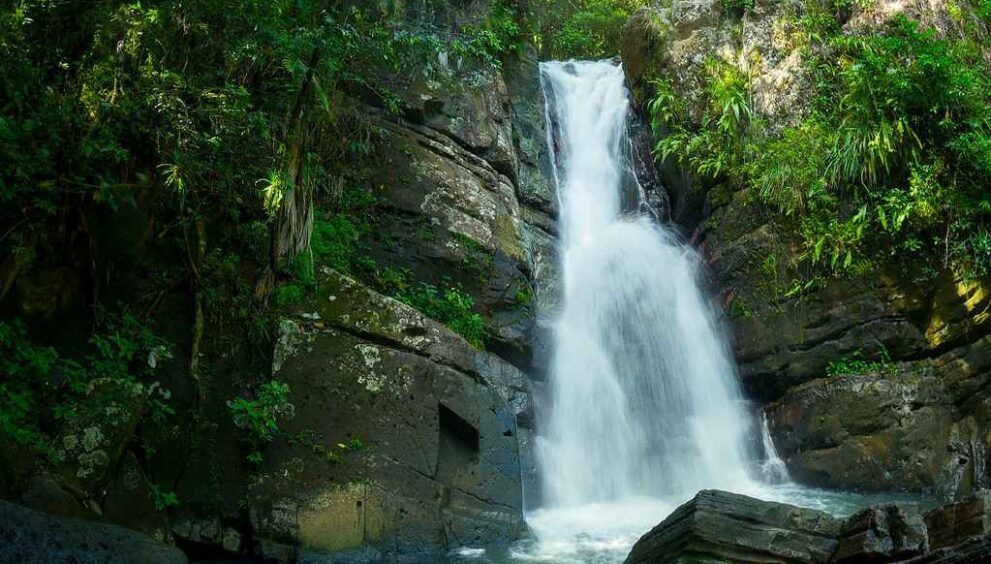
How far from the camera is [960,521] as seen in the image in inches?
185

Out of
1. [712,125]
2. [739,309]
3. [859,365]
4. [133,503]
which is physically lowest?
[133,503]

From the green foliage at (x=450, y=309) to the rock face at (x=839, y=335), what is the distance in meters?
4.34

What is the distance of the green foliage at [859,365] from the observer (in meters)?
9.67

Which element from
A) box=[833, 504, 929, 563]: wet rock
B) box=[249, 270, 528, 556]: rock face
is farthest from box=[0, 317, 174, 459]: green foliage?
box=[833, 504, 929, 563]: wet rock

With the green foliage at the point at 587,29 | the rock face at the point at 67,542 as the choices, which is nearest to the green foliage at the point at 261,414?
the rock face at the point at 67,542

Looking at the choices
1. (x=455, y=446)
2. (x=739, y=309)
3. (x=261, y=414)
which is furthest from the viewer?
(x=739, y=309)

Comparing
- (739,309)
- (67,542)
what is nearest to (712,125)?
(739,309)

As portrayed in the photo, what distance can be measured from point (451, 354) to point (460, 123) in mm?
5068

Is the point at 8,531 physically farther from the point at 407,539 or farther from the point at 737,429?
the point at 737,429

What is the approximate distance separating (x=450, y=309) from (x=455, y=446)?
6.92ft

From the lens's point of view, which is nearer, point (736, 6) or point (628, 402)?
point (628, 402)

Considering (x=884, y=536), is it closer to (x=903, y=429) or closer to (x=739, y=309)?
(x=903, y=429)

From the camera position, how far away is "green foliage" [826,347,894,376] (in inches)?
381

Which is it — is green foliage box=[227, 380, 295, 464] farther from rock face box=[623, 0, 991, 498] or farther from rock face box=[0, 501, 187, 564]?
rock face box=[623, 0, 991, 498]
